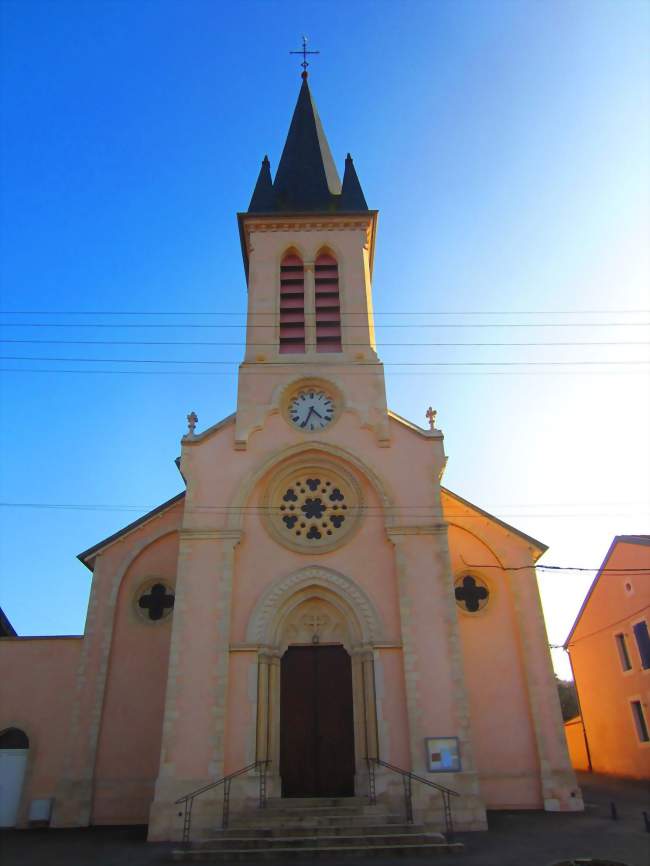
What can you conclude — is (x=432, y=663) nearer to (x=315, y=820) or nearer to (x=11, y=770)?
(x=315, y=820)

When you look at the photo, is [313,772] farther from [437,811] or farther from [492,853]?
[492,853]

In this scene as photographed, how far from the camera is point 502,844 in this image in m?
11.5

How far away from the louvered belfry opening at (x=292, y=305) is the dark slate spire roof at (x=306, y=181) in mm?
1932

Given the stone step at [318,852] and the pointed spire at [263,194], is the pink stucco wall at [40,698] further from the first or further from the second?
the pointed spire at [263,194]

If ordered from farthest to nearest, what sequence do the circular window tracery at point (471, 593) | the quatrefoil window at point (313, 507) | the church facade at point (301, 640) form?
the circular window tracery at point (471, 593) → the quatrefoil window at point (313, 507) → the church facade at point (301, 640)

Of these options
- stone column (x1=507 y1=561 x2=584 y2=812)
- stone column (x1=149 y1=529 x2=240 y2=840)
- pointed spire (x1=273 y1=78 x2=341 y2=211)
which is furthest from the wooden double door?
pointed spire (x1=273 y1=78 x2=341 y2=211)

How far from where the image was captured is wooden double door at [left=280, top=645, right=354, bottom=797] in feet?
48.2

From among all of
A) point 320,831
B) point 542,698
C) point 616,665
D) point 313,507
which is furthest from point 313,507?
point 616,665

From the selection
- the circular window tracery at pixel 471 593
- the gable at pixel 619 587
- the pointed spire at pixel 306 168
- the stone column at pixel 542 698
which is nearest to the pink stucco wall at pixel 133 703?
the circular window tracery at pixel 471 593

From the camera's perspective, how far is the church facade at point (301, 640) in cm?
1452

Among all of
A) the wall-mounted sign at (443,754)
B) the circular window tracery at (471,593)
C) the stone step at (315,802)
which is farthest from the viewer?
the circular window tracery at (471,593)

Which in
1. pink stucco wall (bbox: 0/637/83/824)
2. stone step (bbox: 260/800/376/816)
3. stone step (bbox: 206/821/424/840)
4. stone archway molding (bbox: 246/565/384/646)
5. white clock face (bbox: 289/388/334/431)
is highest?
white clock face (bbox: 289/388/334/431)

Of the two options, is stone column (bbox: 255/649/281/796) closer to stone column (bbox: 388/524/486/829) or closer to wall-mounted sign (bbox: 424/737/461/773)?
stone column (bbox: 388/524/486/829)

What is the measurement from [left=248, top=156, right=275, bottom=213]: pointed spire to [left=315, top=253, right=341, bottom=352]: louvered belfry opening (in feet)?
9.39
